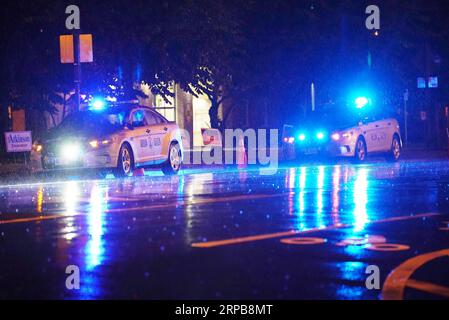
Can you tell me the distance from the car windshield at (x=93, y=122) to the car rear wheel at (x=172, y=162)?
1.77 m

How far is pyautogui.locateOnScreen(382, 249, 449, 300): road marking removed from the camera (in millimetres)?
8180

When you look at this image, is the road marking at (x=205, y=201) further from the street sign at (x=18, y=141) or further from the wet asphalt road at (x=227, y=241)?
the street sign at (x=18, y=141)

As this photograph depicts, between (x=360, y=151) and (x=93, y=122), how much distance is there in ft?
31.8

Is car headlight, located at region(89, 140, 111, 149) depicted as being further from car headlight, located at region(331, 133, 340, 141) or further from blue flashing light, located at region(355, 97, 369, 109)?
blue flashing light, located at region(355, 97, 369, 109)

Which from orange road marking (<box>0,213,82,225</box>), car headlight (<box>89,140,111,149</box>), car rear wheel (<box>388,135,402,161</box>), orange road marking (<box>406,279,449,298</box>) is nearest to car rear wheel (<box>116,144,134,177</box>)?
car headlight (<box>89,140,111,149</box>)

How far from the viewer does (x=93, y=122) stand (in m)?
25.8

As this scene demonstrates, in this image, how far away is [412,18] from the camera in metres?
45.2

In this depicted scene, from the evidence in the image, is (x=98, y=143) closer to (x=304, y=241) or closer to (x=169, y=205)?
(x=169, y=205)

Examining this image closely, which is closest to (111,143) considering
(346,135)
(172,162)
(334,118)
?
(172,162)
